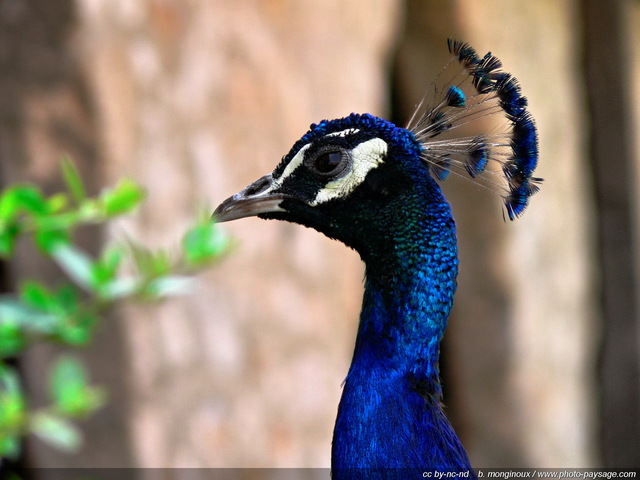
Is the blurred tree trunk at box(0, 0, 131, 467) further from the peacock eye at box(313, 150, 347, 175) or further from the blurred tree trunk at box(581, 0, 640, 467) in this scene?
the blurred tree trunk at box(581, 0, 640, 467)

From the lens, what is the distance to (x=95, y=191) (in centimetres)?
150

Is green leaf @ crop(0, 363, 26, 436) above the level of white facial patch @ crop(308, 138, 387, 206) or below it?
below

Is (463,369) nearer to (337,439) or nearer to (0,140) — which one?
(0,140)

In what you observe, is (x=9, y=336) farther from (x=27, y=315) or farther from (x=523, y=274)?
(x=523, y=274)

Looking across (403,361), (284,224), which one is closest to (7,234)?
(403,361)

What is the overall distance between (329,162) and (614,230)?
2153 mm

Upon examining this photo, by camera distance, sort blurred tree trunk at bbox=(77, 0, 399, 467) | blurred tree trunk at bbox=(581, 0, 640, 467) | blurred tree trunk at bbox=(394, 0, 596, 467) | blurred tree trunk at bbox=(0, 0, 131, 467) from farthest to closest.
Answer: blurred tree trunk at bbox=(581, 0, 640, 467), blurred tree trunk at bbox=(394, 0, 596, 467), blurred tree trunk at bbox=(77, 0, 399, 467), blurred tree trunk at bbox=(0, 0, 131, 467)

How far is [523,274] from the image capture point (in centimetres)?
246

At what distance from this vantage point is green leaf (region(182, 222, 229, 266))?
37.3 inches

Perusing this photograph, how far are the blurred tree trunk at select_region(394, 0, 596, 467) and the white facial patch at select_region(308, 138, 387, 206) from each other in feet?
5.03

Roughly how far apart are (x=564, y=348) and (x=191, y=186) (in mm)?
1450

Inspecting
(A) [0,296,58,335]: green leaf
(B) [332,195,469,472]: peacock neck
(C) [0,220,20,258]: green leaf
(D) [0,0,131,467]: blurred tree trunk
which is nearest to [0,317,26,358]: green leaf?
(A) [0,296,58,335]: green leaf

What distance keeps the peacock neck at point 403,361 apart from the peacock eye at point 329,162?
0.09m

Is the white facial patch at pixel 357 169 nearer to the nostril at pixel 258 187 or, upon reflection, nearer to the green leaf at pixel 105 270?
the nostril at pixel 258 187
